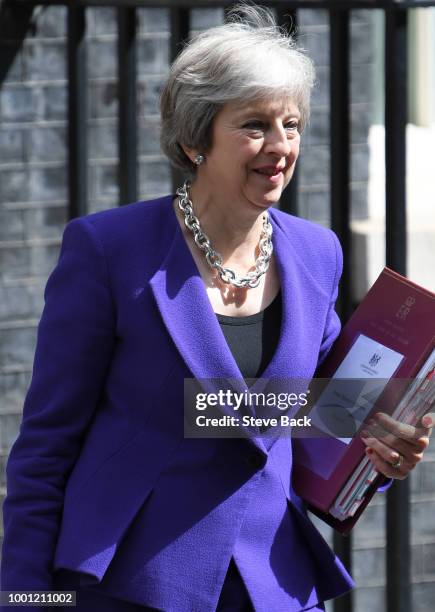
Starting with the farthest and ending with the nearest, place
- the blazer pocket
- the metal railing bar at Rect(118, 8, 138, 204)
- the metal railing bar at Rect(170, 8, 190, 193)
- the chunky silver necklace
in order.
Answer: the metal railing bar at Rect(118, 8, 138, 204) < the metal railing bar at Rect(170, 8, 190, 193) < the chunky silver necklace < the blazer pocket

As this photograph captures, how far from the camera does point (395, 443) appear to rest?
2.49 meters

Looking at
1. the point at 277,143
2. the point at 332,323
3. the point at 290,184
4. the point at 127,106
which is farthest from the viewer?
the point at 127,106

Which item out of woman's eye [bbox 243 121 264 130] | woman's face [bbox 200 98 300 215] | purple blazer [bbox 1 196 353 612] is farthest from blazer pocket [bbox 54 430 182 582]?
woman's eye [bbox 243 121 264 130]

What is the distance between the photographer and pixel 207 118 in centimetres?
251

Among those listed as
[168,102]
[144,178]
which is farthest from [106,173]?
[168,102]

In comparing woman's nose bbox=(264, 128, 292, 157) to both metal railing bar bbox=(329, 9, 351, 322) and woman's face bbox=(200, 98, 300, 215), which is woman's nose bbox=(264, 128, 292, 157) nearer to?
woman's face bbox=(200, 98, 300, 215)

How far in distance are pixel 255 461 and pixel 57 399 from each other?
A: 37cm

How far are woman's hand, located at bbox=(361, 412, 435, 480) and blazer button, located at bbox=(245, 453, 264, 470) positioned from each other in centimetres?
20

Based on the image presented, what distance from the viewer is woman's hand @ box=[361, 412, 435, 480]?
2.49 metres

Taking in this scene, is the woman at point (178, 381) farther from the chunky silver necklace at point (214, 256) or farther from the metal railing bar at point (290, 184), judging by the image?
the metal railing bar at point (290, 184)

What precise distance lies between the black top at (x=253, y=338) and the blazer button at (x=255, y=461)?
5.7 inches

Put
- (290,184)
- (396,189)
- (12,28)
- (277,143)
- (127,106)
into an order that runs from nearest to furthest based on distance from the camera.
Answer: (277,143)
(396,189)
(290,184)
(127,106)
(12,28)

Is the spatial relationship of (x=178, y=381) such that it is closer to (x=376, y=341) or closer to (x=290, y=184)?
(x=376, y=341)

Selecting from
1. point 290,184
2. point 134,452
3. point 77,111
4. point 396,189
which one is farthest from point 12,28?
point 134,452
